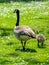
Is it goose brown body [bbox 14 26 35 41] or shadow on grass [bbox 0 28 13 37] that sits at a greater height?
goose brown body [bbox 14 26 35 41]

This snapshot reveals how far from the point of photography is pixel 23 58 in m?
17.0

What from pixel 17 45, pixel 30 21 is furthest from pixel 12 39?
pixel 30 21

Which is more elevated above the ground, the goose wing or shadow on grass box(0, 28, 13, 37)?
the goose wing

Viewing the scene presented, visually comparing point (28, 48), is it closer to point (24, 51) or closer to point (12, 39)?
point (24, 51)

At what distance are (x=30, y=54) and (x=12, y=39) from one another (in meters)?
5.37

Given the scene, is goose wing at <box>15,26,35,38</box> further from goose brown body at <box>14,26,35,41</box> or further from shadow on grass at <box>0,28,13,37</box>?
shadow on grass at <box>0,28,13,37</box>

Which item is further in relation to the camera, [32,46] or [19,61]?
[32,46]

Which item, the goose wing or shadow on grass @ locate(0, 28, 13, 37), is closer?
the goose wing

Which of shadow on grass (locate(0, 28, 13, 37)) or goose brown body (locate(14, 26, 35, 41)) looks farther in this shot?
shadow on grass (locate(0, 28, 13, 37))

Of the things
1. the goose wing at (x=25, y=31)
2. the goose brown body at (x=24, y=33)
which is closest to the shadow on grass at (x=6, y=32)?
the goose wing at (x=25, y=31)

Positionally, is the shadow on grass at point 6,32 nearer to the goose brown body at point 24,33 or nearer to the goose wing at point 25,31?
the goose wing at point 25,31

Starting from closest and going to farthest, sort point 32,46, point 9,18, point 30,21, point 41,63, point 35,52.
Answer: point 41,63 → point 35,52 → point 32,46 → point 30,21 → point 9,18

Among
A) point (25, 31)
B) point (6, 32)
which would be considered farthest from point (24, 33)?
point (6, 32)

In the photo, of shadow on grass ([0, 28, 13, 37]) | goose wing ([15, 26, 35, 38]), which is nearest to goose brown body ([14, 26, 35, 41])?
goose wing ([15, 26, 35, 38])
